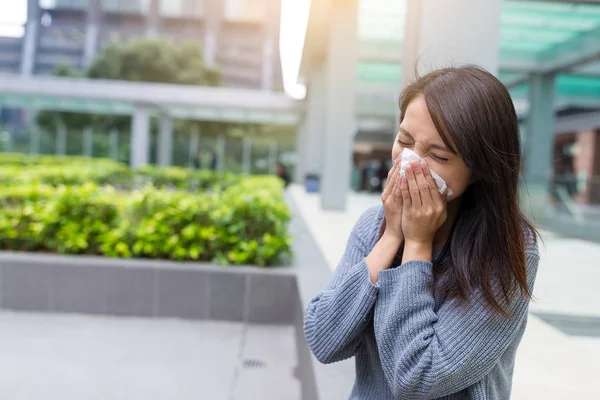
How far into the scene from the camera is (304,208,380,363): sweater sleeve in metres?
1.44

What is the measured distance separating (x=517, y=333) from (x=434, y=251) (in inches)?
11.1

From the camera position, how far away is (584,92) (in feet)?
66.1

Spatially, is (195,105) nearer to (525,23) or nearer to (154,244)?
(525,23)

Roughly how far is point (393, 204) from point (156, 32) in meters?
74.5

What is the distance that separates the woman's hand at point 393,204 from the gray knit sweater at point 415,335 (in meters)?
0.11

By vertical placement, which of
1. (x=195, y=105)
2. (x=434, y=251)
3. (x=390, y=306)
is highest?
(x=195, y=105)

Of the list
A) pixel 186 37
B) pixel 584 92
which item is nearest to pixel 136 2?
pixel 186 37

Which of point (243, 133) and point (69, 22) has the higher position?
point (69, 22)

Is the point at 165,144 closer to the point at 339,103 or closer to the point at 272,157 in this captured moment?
the point at 272,157

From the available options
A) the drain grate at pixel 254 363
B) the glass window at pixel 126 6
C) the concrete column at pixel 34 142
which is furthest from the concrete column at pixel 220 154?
the glass window at pixel 126 6

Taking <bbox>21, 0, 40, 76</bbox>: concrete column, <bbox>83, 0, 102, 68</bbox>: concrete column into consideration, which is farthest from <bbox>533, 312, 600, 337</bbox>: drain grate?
<bbox>21, 0, 40, 76</bbox>: concrete column

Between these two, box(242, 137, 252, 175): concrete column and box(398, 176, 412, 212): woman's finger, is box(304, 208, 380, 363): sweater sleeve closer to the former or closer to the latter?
box(398, 176, 412, 212): woman's finger

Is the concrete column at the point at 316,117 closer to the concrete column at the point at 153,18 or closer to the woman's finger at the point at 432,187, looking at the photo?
the woman's finger at the point at 432,187

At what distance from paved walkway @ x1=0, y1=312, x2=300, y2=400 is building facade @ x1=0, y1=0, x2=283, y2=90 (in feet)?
215
